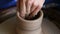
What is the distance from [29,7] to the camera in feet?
3.27

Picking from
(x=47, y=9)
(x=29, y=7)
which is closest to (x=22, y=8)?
(x=29, y=7)

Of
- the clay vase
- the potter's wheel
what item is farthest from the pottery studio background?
the clay vase

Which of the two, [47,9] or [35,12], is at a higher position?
[35,12]

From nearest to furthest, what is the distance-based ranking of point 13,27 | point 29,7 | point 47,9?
point 29,7
point 13,27
point 47,9

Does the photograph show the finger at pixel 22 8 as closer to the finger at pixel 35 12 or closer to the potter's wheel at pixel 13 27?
the finger at pixel 35 12

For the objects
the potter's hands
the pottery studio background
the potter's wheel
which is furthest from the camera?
the pottery studio background

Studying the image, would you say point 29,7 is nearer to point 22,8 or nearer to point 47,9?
point 22,8

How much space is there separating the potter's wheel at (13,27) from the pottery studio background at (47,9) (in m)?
0.09

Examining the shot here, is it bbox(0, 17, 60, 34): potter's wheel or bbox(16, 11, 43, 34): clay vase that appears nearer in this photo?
bbox(16, 11, 43, 34): clay vase

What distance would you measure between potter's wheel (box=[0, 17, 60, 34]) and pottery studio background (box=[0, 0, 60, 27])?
0.09 meters

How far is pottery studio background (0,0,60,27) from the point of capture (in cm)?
139

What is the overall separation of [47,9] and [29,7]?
516mm

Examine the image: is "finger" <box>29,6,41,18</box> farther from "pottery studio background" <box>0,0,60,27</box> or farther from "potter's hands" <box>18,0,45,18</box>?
Answer: "pottery studio background" <box>0,0,60,27</box>

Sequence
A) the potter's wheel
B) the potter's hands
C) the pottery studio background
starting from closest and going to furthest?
1. the potter's hands
2. the potter's wheel
3. the pottery studio background
